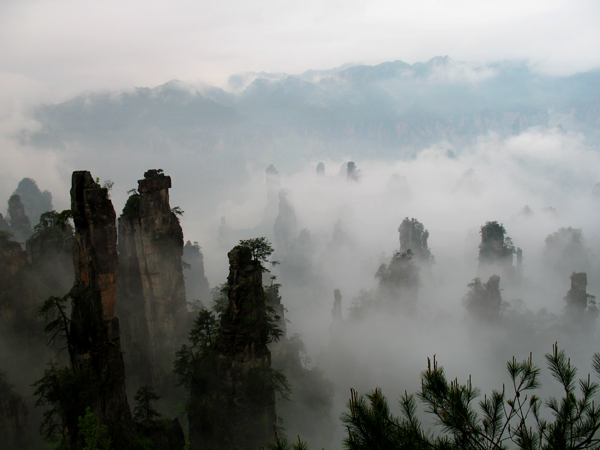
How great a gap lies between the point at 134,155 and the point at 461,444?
→ 18208 cm

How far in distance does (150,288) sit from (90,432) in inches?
669

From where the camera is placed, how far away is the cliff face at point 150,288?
32562 millimetres

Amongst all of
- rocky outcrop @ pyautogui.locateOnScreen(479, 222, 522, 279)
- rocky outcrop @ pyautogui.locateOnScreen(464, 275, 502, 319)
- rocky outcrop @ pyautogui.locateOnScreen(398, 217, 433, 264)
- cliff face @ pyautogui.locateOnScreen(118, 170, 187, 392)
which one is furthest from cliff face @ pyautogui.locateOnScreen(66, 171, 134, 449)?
rocky outcrop @ pyautogui.locateOnScreen(398, 217, 433, 264)

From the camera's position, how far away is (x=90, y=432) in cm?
1739

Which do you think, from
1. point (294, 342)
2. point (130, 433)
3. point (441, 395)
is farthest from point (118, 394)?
point (294, 342)

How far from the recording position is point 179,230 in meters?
33.9

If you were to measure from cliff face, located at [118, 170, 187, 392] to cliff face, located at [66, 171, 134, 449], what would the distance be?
40.0ft

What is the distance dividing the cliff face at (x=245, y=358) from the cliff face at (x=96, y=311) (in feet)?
21.4

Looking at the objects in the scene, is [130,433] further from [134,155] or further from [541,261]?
[134,155]

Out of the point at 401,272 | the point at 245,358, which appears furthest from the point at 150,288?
the point at 401,272

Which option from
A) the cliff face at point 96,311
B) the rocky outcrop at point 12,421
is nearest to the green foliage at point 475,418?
the cliff face at point 96,311

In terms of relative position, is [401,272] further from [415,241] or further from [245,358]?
[245,358]

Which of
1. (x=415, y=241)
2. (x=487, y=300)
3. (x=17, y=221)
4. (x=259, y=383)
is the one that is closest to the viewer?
(x=259, y=383)

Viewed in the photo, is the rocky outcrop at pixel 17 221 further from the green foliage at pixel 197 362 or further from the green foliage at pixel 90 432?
the green foliage at pixel 90 432
